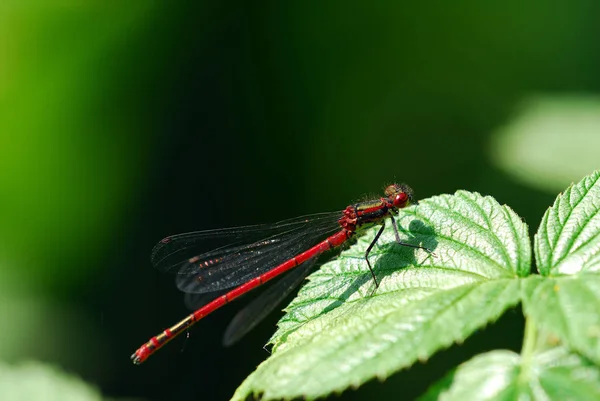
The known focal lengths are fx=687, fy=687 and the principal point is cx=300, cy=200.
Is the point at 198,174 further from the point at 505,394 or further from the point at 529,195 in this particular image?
the point at 505,394

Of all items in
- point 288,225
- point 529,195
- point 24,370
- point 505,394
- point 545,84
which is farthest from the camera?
point 545,84

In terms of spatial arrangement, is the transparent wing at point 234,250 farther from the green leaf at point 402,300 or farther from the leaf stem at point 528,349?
the leaf stem at point 528,349

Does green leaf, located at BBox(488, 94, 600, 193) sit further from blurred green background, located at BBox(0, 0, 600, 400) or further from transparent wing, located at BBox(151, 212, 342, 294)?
transparent wing, located at BBox(151, 212, 342, 294)

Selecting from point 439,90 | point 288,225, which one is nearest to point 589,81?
point 439,90

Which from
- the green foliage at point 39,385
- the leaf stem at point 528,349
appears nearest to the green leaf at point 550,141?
the leaf stem at point 528,349

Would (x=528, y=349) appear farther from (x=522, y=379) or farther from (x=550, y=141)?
(x=550, y=141)

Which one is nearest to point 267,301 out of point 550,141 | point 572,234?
point 572,234
